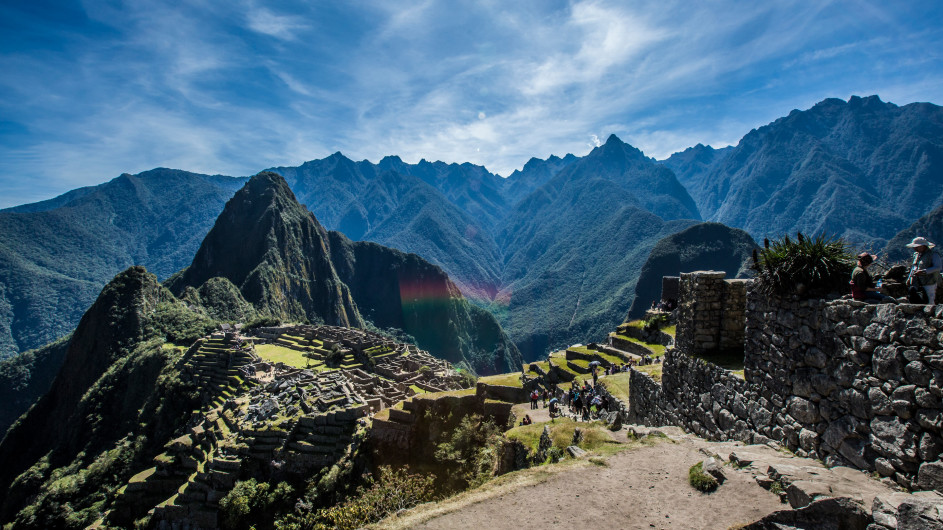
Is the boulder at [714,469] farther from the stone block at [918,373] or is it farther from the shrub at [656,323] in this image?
the shrub at [656,323]

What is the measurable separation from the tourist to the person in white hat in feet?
1.46

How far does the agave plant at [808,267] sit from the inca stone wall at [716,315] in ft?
10.9

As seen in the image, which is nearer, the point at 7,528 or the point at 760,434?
the point at 760,434

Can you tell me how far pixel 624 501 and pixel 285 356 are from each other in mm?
66903

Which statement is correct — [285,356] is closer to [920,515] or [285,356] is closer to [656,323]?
[656,323]

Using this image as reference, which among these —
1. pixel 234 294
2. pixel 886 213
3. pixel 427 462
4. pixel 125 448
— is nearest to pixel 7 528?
pixel 125 448

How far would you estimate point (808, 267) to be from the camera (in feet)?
25.2

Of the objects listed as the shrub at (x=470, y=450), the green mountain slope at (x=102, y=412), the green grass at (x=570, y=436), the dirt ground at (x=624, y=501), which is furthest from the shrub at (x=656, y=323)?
the green mountain slope at (x=102, y=412)

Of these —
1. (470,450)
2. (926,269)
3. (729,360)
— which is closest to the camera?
(926,269)

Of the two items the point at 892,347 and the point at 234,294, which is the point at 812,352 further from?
the point at 234,294

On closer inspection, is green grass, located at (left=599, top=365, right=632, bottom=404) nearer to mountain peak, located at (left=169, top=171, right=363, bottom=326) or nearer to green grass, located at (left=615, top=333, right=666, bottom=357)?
green grass, located at (left=615, top=333, right=666, bottom=357)

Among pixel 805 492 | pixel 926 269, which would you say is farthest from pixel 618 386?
pixel 926 269

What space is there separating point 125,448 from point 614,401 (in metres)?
60.3

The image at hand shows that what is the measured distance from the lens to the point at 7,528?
42281mm
